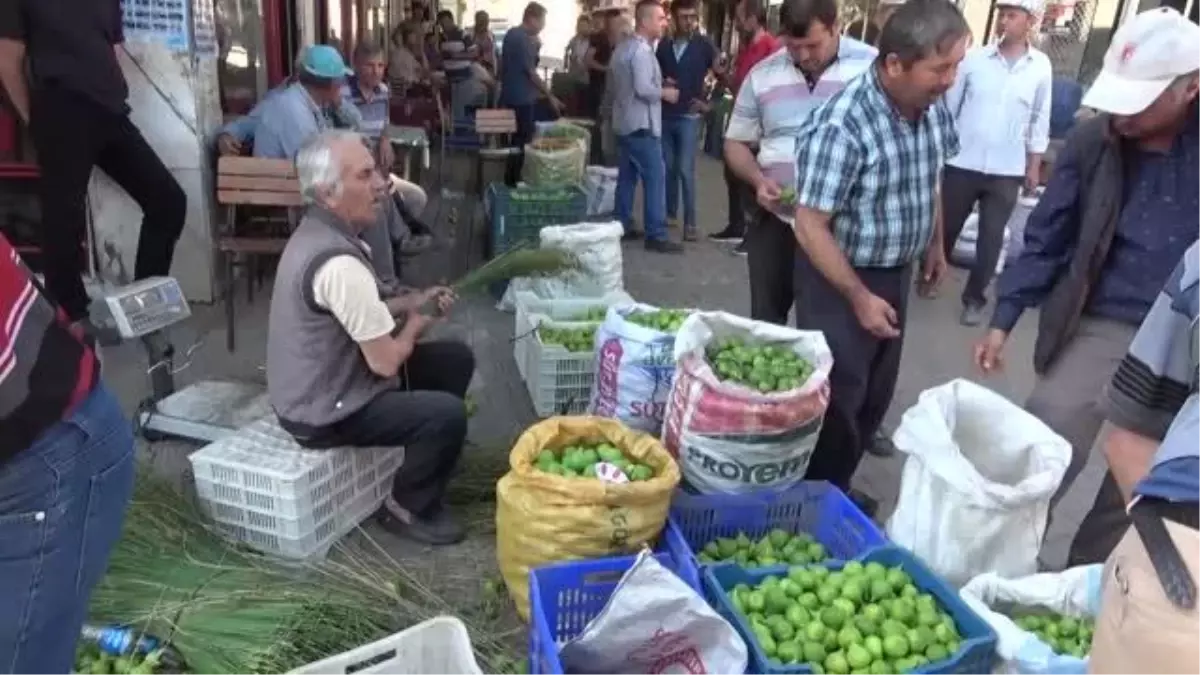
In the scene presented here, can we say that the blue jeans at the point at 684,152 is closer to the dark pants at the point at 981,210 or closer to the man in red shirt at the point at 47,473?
the dark pants at the point at 981,210

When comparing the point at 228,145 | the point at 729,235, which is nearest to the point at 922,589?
the point at 228,145

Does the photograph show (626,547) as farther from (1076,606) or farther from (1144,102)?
(1144,102)

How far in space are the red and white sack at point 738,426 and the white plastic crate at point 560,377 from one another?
42.0 inches

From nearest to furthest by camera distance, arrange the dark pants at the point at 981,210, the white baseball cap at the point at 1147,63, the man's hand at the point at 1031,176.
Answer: the white baseball cap at the point at 1147,63 < the dark pants at the point at 981,210 < the man's hand at the point at 1031,176

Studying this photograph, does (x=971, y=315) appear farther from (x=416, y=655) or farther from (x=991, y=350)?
(x=416, y=655)

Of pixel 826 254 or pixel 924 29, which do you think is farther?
pixel 826 254

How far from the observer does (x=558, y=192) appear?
6020 mm

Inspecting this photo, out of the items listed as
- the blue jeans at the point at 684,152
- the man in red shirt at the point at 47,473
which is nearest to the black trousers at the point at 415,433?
the man in red shirt at the point at 47,473

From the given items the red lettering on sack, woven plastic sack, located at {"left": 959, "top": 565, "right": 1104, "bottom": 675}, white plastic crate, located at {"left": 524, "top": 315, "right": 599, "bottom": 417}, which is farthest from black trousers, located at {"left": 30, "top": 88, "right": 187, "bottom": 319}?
woven plastic sack, located at {"left": 959, "top": 565, "right": 1104, "bottom": 675}

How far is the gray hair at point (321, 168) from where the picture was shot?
9.21 feet

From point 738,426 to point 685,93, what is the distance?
5450 millimetres

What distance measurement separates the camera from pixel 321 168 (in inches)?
111

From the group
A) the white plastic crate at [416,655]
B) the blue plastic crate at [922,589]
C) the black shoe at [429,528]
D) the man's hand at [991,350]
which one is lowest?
the black shoe at [429,528]

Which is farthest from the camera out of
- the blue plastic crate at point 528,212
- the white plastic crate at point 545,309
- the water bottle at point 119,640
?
the blue plastic crate at point 528,212
